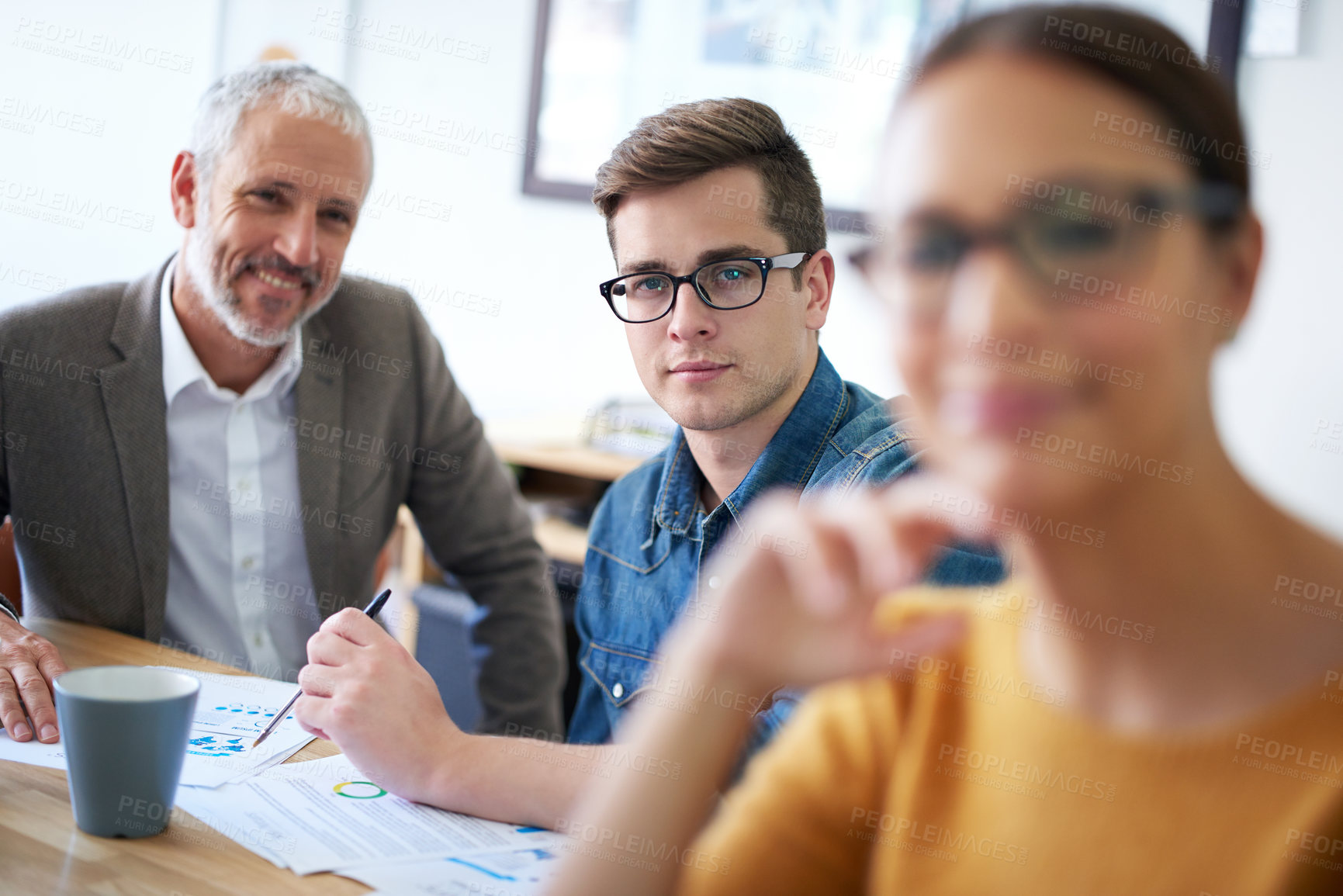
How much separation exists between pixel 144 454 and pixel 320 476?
0.22m

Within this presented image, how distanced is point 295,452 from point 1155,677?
127 cm

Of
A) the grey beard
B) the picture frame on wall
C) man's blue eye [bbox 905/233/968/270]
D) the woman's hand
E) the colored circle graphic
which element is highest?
the picture frame on wall

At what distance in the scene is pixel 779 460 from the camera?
116cm

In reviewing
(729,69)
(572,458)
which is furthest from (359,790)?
(729,69)

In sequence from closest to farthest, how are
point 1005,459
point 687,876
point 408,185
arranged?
point 1005,459 < point 687,876 < point 408,185

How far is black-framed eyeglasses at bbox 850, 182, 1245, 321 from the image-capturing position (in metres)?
0.33

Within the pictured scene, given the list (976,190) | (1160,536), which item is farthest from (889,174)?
(1160,536)

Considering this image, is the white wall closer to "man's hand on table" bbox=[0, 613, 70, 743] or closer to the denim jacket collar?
the denim jacket collar

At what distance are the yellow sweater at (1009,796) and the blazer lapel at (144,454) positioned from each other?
101cm

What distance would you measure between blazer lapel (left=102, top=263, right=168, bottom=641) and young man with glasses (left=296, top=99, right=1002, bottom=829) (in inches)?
21.7

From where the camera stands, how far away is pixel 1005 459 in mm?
335

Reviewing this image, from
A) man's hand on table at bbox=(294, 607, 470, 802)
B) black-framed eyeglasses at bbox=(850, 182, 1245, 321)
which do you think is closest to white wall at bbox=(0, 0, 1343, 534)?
man's hand on table at bbox=(294, 607, 470, 802)

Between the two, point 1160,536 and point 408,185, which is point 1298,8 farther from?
point 408,185

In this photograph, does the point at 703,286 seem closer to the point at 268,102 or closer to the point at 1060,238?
the point at 268,102
